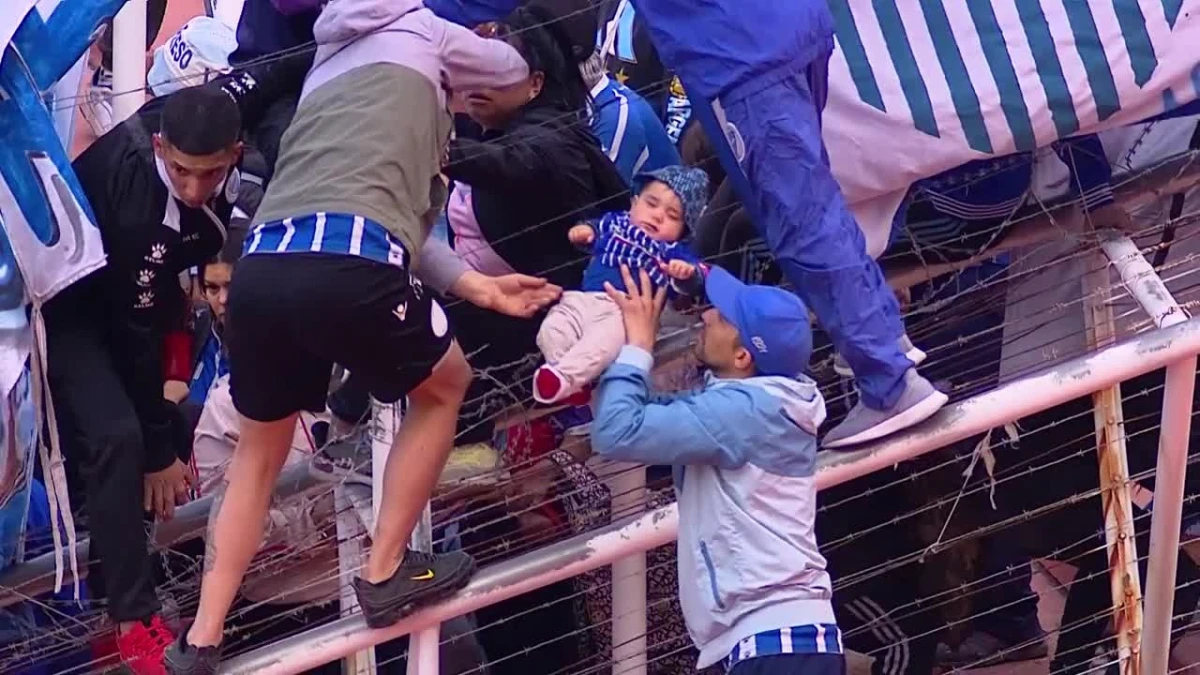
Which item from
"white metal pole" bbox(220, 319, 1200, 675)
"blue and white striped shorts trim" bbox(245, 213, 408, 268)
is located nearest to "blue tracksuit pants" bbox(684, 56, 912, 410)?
"white metal pole" bbox(220, 319, 1200, 675)

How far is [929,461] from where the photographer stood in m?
3.81

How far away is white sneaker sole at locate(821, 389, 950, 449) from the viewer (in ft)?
10.8

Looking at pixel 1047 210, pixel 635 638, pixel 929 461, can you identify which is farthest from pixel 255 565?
pixel 1047 210

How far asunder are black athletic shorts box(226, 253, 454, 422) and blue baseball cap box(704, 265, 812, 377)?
47cm

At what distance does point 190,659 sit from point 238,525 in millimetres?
235

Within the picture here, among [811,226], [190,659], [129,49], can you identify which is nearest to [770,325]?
[811,226]

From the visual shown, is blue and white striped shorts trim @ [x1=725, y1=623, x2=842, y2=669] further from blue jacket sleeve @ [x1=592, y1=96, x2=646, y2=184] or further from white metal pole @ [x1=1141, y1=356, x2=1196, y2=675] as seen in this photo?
blue jacket sleeve @ [x1=592, y1=96, x2=646, y2=184]

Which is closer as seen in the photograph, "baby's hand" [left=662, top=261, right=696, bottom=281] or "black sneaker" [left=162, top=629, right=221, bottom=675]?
"black sneaker" [left=162, top=629, right=221, bottom=675]

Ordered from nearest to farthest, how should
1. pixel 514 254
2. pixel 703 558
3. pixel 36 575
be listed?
pixel 703 558 → pixel 36 575 → pixel 514 254

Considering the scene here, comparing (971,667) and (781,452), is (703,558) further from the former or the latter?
(971,667)

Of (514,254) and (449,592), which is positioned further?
(514,254)

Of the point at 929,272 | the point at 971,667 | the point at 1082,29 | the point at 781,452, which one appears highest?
the point at 1082,29

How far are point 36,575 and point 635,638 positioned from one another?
3.53ft

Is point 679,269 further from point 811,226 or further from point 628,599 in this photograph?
point 628,599
